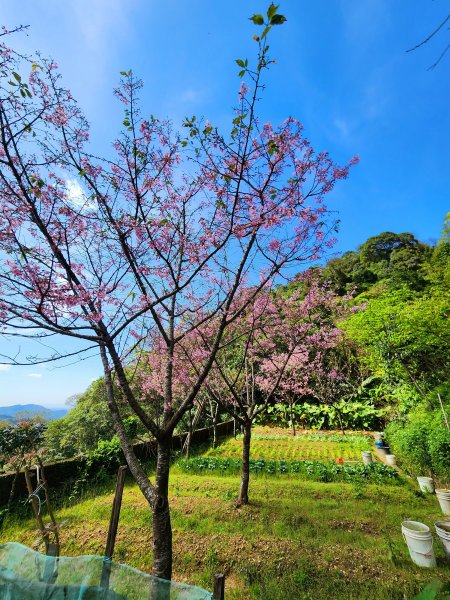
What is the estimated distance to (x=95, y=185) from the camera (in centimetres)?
409

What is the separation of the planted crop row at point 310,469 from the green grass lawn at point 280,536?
46 cm

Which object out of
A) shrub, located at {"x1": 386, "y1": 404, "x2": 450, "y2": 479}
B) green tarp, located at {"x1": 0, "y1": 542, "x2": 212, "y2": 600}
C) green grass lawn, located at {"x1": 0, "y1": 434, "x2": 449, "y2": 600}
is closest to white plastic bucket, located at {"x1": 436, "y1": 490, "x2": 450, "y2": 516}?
green grass lawn, located at {"x1": 0, "y1": 434, "x2": 449, "y2": 600}

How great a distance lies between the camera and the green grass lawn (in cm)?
402

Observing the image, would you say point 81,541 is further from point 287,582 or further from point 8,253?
point 8,253

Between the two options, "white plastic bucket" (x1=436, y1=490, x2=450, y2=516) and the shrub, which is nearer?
"white plastic bucket" (x1=436, y1=490, x2=450, y2=516)

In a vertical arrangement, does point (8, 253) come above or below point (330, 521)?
above

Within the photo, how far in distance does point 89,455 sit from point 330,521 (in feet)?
26.7

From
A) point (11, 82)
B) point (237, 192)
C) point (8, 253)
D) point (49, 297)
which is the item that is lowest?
point (49, 297)

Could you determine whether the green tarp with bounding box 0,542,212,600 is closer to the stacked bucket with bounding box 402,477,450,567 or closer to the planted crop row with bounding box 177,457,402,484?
the stacked bucket with bounding box 402,477,450,567

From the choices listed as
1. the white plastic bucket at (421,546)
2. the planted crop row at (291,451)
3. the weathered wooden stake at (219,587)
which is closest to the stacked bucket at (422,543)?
the white plastic bucket at (421,546)

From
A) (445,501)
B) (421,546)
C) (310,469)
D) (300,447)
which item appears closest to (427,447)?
(445,501)

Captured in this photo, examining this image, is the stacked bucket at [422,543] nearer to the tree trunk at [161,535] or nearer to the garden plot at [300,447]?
the tree trunk at [161,535]

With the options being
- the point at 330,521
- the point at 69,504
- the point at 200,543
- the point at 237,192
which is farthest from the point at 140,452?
the point at 237,192

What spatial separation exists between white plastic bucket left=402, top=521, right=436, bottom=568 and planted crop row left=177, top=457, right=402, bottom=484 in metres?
4.53
